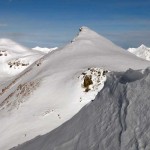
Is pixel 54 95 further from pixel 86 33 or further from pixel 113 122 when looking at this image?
pixel 86 33

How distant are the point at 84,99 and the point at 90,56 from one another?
11641 millimetres

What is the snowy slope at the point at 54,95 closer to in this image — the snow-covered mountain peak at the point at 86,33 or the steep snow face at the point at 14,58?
the snow-covered mountain peak at the point at 86,33

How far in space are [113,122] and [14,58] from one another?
309 ft

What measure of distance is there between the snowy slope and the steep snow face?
56.8m

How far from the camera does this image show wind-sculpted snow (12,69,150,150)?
10.9 meters

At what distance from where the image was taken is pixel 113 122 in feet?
39.8

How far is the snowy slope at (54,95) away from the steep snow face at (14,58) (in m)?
56.8

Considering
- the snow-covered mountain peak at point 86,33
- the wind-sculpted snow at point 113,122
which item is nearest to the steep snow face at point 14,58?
the snow-covered mountain peak at point 86,33

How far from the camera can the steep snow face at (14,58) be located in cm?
9490

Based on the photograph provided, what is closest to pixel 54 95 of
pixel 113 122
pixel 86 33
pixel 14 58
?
pixel 113 122

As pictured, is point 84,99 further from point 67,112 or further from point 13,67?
point 13,67

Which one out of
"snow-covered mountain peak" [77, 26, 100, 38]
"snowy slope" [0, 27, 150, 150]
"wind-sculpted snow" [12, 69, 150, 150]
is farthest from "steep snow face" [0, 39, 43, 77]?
"wind-sculpted snow" [12, 69, 150, 150]

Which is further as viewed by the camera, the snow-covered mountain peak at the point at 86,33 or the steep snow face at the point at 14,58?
the steep snow face at the point at 14,58

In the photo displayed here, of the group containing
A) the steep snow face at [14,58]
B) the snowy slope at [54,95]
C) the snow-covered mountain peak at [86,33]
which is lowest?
→ the steep snow face at [14,58]
